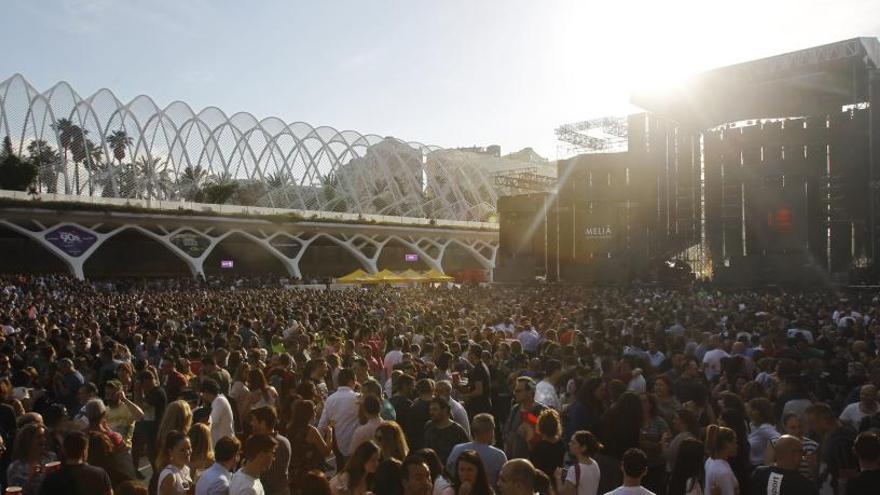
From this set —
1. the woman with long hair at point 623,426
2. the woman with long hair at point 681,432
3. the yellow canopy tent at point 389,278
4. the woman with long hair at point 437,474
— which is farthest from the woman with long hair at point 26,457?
the yellow canopy tent at point 389,278

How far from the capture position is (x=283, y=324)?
1449 cm

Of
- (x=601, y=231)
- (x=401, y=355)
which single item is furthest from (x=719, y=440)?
(x=601, y=231)

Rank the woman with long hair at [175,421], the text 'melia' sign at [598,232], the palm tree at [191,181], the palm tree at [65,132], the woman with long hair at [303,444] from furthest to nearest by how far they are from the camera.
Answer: the palm tree at [191,181], the palm tree at [65,132], the text 'melia' sign at [598,232], the woman with long hair at [303,444], the woman with long hair at [175,421]

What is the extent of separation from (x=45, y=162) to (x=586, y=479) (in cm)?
6127

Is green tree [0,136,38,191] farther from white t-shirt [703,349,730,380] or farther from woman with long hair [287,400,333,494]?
woman with long hair [287,400,333,494]

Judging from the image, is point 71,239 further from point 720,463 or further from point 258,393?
point 720,463

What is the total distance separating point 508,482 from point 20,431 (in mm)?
3470

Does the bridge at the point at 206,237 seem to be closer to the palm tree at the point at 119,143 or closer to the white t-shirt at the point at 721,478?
the palm tree at the point at 119,143

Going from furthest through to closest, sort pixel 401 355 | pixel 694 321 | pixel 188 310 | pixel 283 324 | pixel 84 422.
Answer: pixel 188 310 → pixel 694 321 → pixel 283 324 → pixel 401 355 → pixel 84 422

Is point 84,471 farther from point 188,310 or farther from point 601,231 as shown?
point 601,231

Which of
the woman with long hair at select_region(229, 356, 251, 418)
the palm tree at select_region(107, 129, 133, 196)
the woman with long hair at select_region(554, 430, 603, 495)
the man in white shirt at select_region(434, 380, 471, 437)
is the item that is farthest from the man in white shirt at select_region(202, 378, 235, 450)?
the palm tree at select_region(107, 129, 133, 196)

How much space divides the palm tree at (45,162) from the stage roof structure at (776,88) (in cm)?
4275

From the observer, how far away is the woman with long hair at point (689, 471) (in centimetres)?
500

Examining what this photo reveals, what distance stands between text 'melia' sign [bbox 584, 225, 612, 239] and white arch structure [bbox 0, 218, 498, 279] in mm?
25194
